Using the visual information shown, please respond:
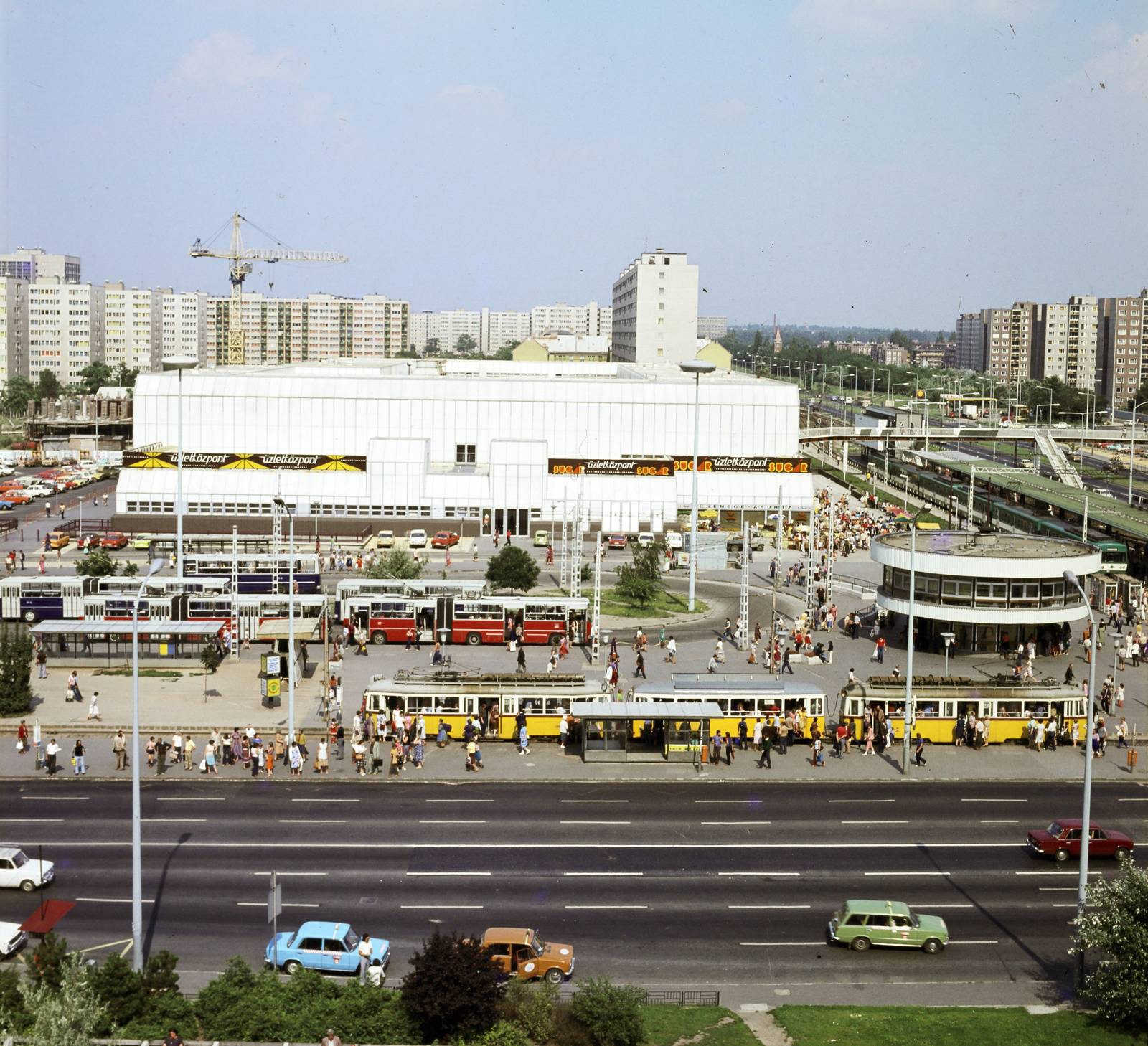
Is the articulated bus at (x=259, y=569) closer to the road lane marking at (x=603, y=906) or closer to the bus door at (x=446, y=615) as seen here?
the bus door at (x=446, y=615)

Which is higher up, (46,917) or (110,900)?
(46,917)

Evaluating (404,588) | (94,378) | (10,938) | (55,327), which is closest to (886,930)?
(10,938)

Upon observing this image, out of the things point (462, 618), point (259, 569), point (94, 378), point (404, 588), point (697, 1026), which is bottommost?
point (697, 1026)

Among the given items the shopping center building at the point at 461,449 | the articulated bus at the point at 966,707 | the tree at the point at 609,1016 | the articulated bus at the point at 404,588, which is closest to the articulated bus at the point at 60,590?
the articulated bus at the point at 404,588

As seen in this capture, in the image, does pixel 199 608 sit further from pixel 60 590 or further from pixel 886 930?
pixel 886 930

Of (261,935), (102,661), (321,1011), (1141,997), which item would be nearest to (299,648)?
(102,661)

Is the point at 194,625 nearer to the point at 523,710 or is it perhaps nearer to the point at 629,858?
the point at 523,710
